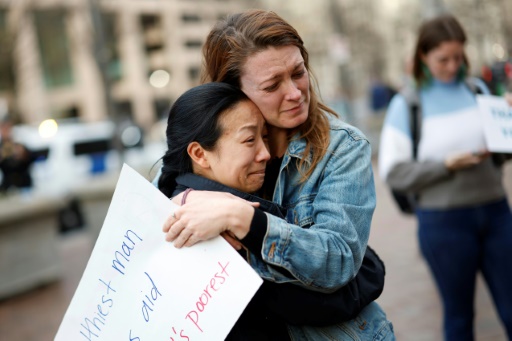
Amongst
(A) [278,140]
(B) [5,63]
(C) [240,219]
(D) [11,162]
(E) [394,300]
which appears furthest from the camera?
(B) [5,63]

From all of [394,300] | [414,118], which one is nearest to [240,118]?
[414,118]

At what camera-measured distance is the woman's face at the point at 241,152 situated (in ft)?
6.00

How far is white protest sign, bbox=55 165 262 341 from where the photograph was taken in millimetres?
1692

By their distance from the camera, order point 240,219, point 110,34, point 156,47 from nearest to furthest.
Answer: point 240,219
point 110,34
point 156,47

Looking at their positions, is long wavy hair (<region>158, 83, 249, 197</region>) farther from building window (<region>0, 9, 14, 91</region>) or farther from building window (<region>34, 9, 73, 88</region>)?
building window (<region>34, 9, 73, 88</region>)

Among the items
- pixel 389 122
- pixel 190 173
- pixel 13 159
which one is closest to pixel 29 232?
pixel 13 159

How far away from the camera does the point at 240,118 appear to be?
185 cm

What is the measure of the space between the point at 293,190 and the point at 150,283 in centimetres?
49

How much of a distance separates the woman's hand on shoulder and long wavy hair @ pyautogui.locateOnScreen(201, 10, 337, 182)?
27cm

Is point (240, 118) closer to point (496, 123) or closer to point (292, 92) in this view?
point (292, 92)

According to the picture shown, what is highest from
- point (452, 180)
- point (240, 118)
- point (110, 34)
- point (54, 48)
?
point (54, 48)

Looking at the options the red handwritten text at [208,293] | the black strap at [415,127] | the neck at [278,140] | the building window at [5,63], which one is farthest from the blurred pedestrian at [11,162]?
the building window at [5,63]

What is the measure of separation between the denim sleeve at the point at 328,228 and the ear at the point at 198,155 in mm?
292

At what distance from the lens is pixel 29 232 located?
808 centimetres
